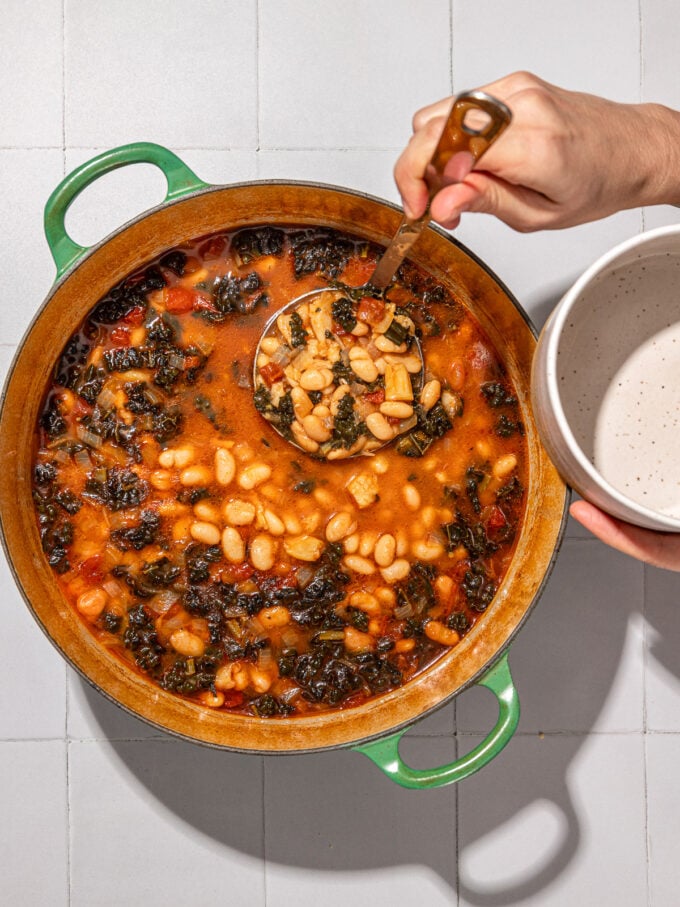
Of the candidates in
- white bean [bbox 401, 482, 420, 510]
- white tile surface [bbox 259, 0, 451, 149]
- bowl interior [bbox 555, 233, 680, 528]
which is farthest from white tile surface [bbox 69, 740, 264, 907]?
white tile surface [bbox 259, 0, 451, 149]

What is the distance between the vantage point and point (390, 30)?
1.68 m

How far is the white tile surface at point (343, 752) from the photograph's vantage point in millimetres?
1659

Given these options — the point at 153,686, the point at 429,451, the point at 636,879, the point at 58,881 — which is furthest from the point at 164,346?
the point at 636,879

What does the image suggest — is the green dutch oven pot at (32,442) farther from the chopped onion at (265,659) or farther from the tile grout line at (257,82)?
the tile grout line at (257,82)

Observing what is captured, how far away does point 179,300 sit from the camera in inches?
59.4

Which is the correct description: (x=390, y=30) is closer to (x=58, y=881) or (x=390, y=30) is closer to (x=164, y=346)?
(x=164, y=346)

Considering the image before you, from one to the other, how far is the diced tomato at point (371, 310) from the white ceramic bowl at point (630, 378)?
0.37 m

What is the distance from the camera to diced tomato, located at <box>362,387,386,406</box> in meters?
1.50

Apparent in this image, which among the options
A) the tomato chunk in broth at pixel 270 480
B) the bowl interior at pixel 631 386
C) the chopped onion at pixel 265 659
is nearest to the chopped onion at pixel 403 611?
the tomato chunk in broth at pixel 270 480

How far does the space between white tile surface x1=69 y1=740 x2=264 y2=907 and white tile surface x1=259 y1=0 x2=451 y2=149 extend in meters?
1.25

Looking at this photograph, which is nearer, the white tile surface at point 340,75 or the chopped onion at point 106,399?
the chopped onion at point 106,399

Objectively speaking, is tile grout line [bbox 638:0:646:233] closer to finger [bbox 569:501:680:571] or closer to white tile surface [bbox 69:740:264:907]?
finger [bbox 569:501:680:571]

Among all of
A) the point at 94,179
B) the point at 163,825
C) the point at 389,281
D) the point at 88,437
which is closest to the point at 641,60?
the point at 389,281

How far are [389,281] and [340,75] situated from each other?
51 centimetres
